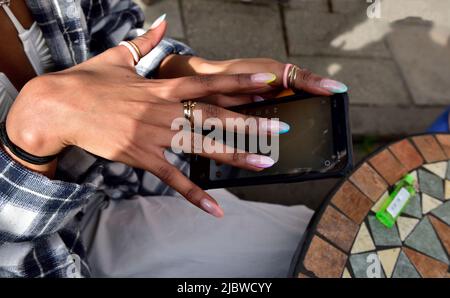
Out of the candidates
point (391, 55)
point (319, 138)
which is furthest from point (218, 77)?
point (391, 55)

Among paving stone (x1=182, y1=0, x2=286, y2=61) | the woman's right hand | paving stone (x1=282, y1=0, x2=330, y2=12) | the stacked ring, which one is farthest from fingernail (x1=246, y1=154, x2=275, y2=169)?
paving stone (x1=282, y1=0, x2=330, y2=12)

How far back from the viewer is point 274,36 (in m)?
2.41

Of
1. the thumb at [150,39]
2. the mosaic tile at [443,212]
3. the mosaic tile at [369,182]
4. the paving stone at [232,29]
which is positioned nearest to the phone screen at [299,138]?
the thumb at [150,39]

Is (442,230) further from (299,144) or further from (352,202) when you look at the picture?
(299,144)

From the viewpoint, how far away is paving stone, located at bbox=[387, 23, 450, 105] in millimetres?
2518

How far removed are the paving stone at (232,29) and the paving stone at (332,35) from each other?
105mm

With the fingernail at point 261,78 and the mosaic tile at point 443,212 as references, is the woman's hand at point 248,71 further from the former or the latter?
the mosaic tile at point 443,212

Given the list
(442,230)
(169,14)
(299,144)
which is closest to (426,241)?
(442,230)

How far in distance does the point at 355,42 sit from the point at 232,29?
0.79 m

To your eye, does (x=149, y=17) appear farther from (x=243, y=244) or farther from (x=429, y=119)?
(x=429, y=119)

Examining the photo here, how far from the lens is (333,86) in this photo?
0.94 meters

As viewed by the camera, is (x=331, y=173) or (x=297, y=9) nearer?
(x=331, y=173)

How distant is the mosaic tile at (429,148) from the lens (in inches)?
54.6

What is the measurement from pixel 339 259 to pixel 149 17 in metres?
1.66
